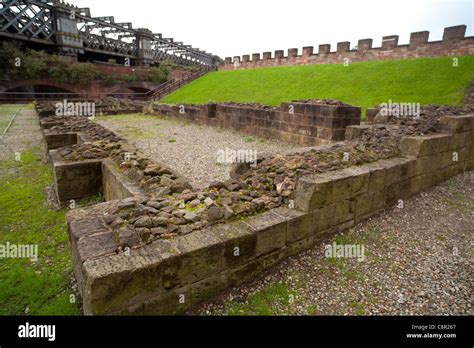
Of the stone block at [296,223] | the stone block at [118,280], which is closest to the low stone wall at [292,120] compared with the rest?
the stone block at [296,223]

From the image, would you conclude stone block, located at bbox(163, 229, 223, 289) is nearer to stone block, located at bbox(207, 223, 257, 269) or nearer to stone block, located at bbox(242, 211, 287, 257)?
stone block, located at bbox(207, 223, 257, 269)

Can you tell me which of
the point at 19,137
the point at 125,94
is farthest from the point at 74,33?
the point at 19,137

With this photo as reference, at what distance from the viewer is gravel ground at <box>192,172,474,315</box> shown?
9.97ft

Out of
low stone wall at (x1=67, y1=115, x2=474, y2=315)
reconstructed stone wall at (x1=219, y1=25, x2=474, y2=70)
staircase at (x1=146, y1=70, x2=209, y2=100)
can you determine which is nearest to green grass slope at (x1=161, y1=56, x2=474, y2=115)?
reconstructed stone wall at (x1=219, y1=25, x2=474, y2=70)

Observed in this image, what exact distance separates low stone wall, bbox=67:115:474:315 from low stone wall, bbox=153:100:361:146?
438cm

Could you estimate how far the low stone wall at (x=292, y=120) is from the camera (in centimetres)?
936

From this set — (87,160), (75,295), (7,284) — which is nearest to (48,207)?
(87,160)

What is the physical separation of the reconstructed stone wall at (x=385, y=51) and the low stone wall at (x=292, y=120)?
41.7 ft

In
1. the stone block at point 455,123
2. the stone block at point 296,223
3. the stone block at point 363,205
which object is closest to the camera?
the stone block at point 296,223

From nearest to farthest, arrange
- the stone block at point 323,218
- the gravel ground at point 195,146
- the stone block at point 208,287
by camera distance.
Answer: the stone block at point 208,287
the stone block at point 323,218
the gravel ground at point 195,146

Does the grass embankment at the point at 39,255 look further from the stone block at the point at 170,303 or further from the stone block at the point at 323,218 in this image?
the stone block at the point at 323,218

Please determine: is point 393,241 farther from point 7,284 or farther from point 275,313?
point 7,284

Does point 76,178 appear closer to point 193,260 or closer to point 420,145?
point 193,260
